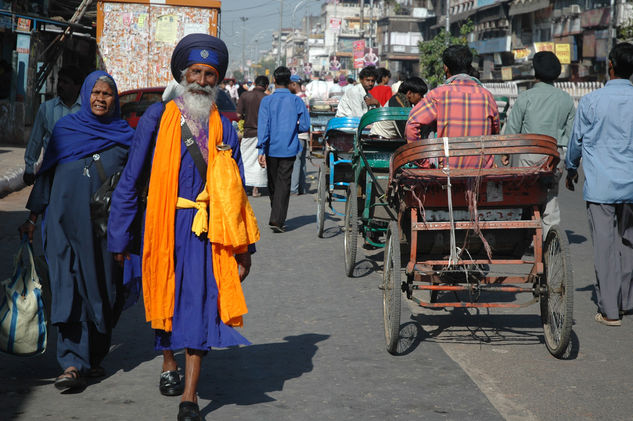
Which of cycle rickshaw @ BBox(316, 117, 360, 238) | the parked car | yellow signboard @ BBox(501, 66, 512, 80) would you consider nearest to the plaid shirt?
cycle rickshaw @ BBox(316, 117, 360, 238)

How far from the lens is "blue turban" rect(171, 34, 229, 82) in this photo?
173 inches

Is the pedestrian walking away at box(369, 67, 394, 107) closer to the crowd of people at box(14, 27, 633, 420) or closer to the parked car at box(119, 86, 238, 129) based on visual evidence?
the parked car at box(119, 86, 238, 129)

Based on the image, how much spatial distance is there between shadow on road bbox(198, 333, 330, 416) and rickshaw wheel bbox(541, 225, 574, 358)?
150 centimetres

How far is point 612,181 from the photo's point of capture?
631 centimetres

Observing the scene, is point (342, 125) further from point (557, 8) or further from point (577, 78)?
point (557, 8)

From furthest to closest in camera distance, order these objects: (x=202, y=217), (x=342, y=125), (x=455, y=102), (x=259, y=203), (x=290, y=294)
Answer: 1. (x=259, y=203)
2. (x=342, y=125)
3. (x=290, y=294)
4. (x=455, y=102)
5. (x=202, y=217)

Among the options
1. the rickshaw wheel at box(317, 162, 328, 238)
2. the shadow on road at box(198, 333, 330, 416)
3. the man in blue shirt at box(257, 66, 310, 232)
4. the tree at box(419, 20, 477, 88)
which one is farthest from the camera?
the tree at box(419, 20, 477, 88)

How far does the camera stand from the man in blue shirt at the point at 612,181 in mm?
6320

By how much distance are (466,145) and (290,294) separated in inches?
105

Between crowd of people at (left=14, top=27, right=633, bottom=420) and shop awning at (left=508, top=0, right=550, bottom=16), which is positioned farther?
shop awning at (left=508, top=0, right=550, bottom=16)

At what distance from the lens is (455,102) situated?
5.98 metres

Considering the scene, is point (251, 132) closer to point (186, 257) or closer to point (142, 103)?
point (142, 103)

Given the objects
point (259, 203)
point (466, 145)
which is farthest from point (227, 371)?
point (259, 203)

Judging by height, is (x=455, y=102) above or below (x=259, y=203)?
above
